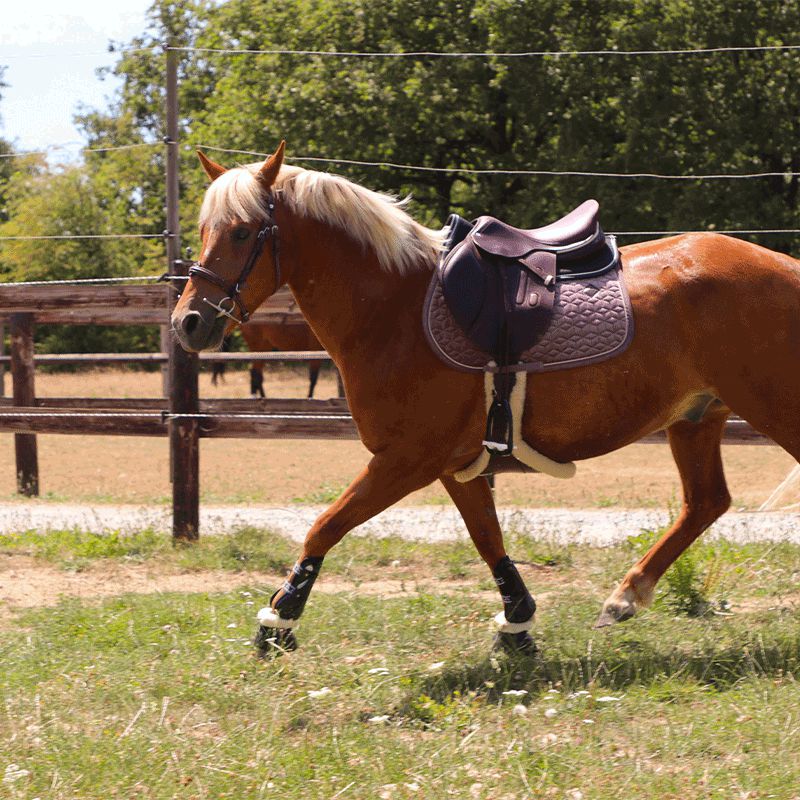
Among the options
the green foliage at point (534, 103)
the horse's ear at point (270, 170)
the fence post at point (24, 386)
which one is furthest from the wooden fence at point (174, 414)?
the green foliage at point (534, 103)

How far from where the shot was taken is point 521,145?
878 inches

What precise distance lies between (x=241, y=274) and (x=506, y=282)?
1.12m

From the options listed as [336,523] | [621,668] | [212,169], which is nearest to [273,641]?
[336,523]

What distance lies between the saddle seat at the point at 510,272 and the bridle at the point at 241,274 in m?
0.74

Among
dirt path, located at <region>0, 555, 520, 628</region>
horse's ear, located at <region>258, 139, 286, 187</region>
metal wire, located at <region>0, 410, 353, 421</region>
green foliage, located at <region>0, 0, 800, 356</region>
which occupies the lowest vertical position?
dirt path, located at <region>0, 555, 520, 628</region>

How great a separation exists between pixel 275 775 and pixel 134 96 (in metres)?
34.3

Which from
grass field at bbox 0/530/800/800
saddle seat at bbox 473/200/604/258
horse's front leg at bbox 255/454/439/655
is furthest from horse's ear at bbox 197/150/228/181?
grass field at bbox 0/530/800/800

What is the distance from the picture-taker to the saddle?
4.62 m

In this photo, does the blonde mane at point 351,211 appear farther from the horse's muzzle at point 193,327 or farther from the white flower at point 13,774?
the white flower at point 13,774

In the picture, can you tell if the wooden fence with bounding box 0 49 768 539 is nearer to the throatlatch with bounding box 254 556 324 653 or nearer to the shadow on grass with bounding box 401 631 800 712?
the throatlatch with bounding box 254 556 324 653

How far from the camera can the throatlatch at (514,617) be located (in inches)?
192

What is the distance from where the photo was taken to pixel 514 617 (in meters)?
4.88

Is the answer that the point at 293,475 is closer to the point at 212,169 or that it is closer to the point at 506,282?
the point at 212,169

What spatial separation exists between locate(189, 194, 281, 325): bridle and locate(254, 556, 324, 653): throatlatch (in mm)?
1058
